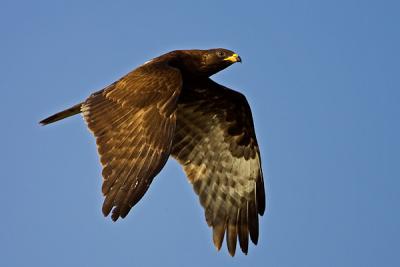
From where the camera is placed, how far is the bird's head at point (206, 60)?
47.2 feet

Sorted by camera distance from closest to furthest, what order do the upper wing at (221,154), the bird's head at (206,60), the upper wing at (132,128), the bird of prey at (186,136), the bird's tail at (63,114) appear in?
the upper wing at (132,128) → the bird of prey at (186,136) → the bird's tail at (63,114) → the bird's head at (206,60) → the upper wing at (221,154)

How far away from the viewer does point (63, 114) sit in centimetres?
1395

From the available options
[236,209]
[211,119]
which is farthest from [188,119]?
[236,209]

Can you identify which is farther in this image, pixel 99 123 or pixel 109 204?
pixel 99 123

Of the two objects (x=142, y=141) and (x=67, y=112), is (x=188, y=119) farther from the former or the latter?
(x=142, y=141)

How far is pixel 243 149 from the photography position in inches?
607

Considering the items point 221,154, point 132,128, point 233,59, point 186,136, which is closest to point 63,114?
point 132,128

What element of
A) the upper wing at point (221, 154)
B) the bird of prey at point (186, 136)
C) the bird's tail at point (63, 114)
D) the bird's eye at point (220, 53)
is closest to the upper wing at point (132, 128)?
the bird of prey at point (186, 136)

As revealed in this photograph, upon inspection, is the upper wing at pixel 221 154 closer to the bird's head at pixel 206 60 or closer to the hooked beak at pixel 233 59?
the bird's head at pixel 206 60

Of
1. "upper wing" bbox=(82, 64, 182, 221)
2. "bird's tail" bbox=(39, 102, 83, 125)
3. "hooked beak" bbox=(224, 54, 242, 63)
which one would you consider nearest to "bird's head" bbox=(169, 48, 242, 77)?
"hooked beak" bbox=(224, 54, 242, 63)

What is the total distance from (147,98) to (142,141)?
2.45 feet

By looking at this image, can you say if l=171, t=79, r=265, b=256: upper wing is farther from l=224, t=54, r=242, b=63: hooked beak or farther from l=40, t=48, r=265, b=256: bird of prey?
l=224, t=54, r=242, b=63: hooked beak

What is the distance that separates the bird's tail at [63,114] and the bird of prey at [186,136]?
13 mm

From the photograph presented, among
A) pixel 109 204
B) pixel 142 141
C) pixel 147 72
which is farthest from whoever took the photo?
pixel 147 72
